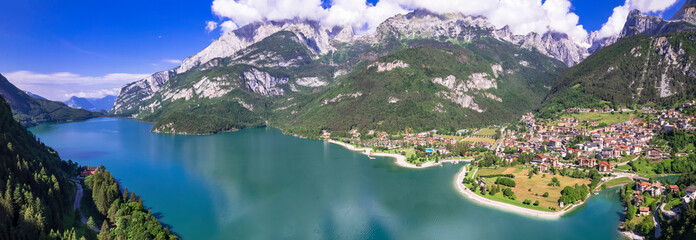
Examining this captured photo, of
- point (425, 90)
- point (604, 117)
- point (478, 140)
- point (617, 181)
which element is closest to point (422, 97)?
point (425, 90)

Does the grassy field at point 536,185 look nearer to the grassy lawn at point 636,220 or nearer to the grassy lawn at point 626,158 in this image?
the grassy lawn at point 636,220

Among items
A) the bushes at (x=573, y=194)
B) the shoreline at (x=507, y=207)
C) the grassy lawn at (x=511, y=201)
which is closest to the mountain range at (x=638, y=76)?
the bushes at (x=573, y=194)

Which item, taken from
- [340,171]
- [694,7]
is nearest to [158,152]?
[340,171]

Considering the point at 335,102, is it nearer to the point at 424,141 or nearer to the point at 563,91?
the point at 424,141

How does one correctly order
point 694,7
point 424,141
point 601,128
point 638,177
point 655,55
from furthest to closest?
point 694,7, point 655,55, point 424,141, point 601,128, point 638,177

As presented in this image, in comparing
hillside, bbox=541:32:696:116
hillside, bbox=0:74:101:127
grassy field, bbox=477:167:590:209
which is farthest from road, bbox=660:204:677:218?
hillside, bbox=0:74:101:127

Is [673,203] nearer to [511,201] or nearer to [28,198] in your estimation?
[511,201]

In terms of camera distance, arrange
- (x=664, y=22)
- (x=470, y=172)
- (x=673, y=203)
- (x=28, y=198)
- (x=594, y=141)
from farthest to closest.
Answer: (x=664, y=22)
(x=594, y=141)
(x=470, y=172)
(x=673, y=203)
(x=28, y=198)

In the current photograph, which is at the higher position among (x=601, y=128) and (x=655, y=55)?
(x=655, y=55)
